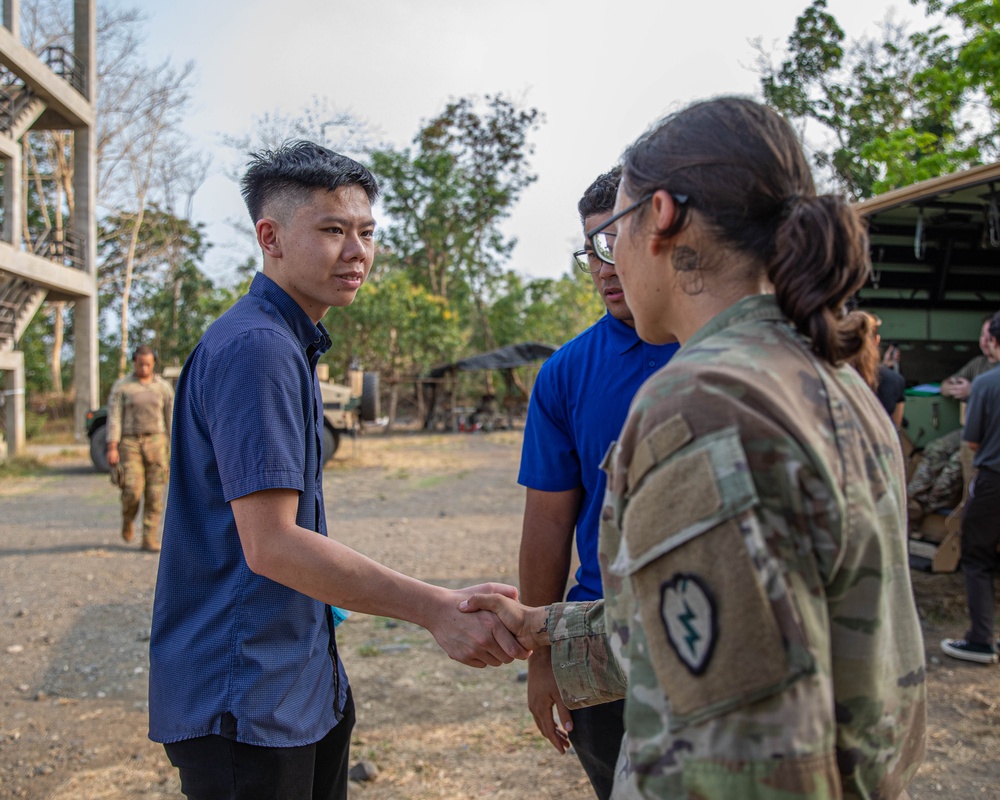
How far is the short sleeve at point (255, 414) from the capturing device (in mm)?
1717

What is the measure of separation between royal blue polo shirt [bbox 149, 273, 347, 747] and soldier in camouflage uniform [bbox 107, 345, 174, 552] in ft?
22.9

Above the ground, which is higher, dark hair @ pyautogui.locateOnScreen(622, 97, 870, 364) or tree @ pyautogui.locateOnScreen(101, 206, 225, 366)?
tree @ pyautogui.locateOnScreen(101, 206, 225, 366)

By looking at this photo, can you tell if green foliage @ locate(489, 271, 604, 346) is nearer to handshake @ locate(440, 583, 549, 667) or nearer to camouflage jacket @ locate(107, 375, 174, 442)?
camouflage jacket @ locate(107, 375, 174, 442)

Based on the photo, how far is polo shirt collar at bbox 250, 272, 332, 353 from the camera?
204 cm

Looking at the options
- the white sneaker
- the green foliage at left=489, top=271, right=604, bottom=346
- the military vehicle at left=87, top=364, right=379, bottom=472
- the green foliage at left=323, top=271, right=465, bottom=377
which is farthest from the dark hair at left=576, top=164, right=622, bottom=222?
the green foliage at left=489, top=271, right=604, bottom=346

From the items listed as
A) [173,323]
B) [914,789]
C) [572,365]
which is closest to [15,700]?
[572,365]

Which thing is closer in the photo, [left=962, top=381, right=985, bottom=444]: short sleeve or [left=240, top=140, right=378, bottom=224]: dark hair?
[left=240, top=140, right=378, bottom=224]: dark hair

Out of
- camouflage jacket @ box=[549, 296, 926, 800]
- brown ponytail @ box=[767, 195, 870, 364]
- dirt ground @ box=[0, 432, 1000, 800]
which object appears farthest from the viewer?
dirt ground @ box=[0, 432, 1000, 800]

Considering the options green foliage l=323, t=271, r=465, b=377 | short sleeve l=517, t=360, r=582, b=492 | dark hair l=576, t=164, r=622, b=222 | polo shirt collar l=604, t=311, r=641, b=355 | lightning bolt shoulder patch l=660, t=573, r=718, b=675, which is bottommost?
lightning bolt shoulder patch l=660, t=573, r=718, b=675

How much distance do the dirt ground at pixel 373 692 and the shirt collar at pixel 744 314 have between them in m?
2.87

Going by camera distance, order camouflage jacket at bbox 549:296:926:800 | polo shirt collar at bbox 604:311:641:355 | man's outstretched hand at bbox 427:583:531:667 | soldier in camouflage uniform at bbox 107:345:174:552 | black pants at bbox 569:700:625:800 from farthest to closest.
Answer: soldier in camouflage uniform at bbox 107:345:174:552, polo shirt collar at bbox 604:311:641:355, black pants at bbox 569:700:625:800, man's outstretched hand at bbox 427:583:531:667, camouflage jacket at bbox 549:296:926:800

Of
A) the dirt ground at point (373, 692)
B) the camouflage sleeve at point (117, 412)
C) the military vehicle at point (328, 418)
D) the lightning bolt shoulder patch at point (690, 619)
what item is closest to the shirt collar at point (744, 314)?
the lightning bolt shoulder patch at point (690, 619)

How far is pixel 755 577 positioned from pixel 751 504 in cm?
8

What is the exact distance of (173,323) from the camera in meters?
29.1
